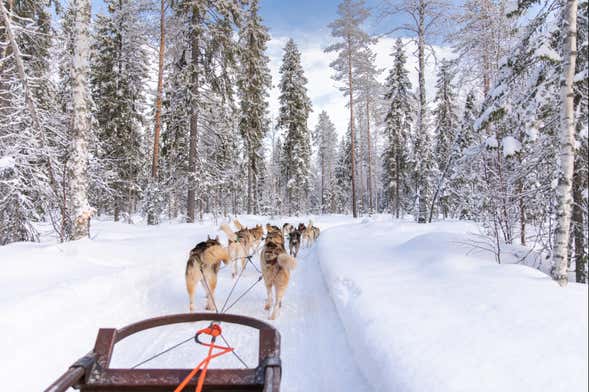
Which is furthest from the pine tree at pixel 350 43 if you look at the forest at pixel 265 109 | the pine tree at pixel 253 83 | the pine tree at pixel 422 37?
the pine tree at pixel 422 37

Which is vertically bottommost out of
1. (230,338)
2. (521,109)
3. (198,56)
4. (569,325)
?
(230,338)

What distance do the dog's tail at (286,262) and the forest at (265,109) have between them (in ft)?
9.76

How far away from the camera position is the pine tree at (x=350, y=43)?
25469 mm

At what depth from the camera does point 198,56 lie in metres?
16.0

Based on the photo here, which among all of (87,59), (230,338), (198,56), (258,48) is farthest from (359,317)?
(258,48)

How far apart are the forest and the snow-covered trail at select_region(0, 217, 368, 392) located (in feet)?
8.17

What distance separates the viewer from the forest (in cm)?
414

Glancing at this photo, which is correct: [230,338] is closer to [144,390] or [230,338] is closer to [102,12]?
[144,390]

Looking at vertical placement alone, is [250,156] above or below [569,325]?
above

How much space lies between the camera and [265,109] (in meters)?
32.9

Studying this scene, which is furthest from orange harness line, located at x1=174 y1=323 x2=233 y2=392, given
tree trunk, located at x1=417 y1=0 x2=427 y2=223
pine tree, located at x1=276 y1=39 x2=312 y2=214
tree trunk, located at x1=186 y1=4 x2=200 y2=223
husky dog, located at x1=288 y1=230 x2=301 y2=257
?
pine tree, located at x1=276 y1=39 x2=312 y2=214

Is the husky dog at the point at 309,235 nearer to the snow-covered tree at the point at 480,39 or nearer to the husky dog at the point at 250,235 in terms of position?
the husky dog at the point at 250,235

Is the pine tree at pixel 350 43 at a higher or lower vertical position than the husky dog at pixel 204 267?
higher

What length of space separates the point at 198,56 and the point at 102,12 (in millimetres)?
9465
